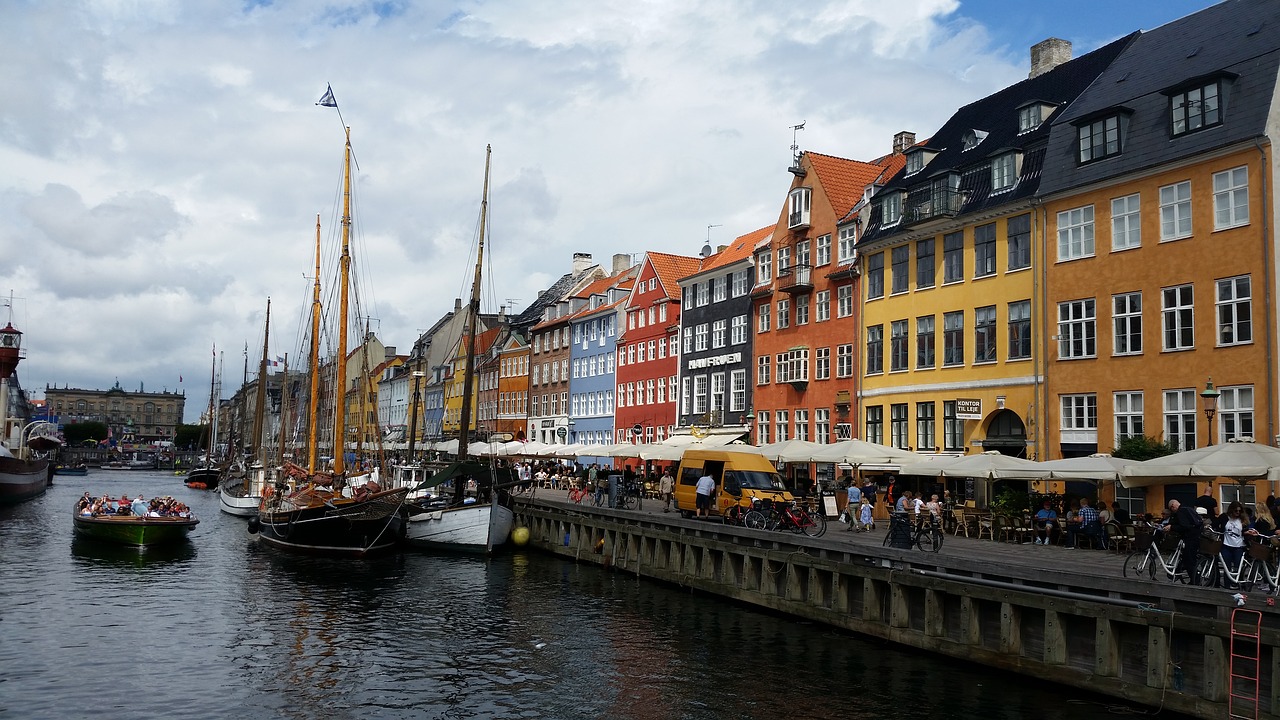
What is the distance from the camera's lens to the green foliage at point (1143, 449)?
1270 inches

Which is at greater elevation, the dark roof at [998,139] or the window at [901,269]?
the dark roof at [998,139]

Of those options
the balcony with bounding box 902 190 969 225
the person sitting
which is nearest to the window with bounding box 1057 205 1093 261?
the balcony with bounding box 902 190 969 225

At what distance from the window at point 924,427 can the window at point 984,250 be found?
5.91 metres

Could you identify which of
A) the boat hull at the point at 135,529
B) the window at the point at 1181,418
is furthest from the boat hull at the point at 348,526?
the window at the point at 1181,418

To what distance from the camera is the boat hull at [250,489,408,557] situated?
4109 centimetres

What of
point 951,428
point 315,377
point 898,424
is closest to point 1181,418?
point 951,428

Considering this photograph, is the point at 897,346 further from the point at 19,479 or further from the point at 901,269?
the point at 19,479

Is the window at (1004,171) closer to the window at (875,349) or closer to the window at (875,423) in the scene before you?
the window at (875,349)

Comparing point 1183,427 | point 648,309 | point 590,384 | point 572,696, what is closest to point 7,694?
point 572,696

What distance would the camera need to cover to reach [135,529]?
43156 mm

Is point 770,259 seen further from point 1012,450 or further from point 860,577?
point 860,577

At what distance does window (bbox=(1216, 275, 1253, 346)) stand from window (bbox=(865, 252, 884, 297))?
16.4m

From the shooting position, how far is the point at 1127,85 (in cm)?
3869

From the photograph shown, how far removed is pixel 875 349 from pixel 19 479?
2374 inches
